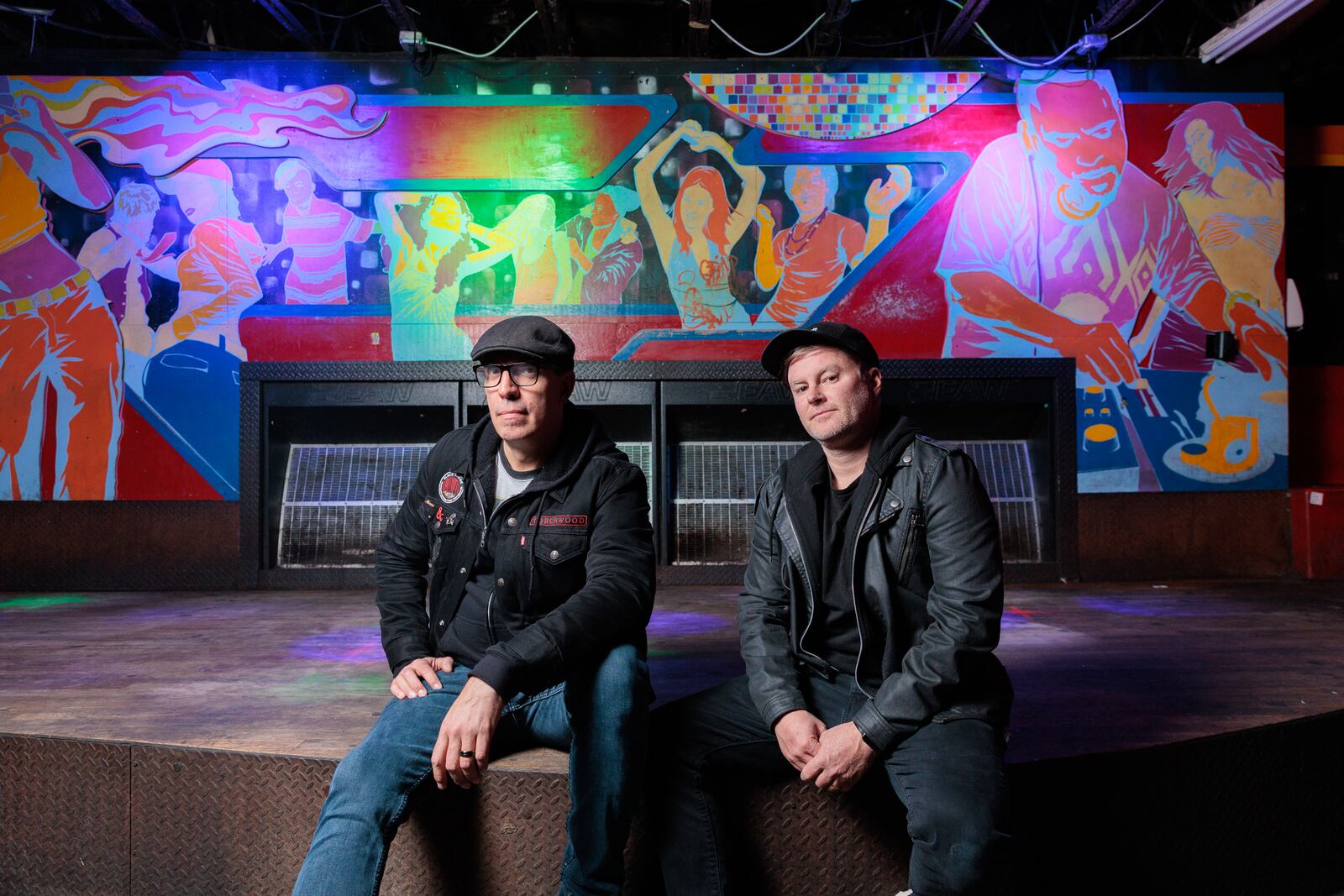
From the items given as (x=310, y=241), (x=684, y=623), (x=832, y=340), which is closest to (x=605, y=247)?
(x=310, y=241)

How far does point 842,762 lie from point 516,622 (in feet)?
2.75

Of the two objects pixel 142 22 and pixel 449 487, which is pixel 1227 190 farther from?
pixel 142 22

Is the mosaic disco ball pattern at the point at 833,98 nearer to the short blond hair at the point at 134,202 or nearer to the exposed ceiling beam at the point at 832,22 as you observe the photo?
the exposed ceiling beam at the point at 832,22

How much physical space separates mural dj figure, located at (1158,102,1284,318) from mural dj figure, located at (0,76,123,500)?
653 cm

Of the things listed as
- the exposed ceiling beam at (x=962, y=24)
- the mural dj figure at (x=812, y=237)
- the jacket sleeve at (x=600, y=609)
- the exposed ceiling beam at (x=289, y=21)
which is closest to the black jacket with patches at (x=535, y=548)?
the jacket sleeve at (x=600, y=609)

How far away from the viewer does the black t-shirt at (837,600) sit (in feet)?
6.25

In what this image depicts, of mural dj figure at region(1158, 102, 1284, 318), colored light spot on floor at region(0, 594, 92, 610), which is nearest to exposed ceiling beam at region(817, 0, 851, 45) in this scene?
mural dj figure at region(1158, 102, 1284, 318)

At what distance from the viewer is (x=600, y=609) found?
1.86 meters

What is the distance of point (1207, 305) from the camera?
494 cm

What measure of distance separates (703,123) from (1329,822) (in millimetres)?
4382

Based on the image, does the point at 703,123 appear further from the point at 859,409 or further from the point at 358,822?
the point at 358,822

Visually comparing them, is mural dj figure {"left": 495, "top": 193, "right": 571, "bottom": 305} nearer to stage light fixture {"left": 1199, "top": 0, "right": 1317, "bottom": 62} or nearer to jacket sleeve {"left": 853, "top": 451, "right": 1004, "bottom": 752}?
jacket sleeve {"left": 853, "top": 451, "right": 1004, "bottom": 752}

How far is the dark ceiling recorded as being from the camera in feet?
16.0

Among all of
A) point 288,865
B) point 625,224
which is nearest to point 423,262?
point 625,224
